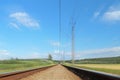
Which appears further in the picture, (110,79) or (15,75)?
(15,75)

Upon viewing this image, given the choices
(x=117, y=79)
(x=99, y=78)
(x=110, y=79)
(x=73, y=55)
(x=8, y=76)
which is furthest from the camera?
(x=73, y=55)

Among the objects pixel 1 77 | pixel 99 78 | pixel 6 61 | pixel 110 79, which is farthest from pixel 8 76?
pixel 6 61

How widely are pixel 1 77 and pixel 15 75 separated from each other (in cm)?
292

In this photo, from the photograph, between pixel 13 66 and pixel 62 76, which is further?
pixel 13 66

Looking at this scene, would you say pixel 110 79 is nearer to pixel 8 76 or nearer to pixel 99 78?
pixel 99 78

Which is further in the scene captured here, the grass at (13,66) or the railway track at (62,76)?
the grass at (13,66)

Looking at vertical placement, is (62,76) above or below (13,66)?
below

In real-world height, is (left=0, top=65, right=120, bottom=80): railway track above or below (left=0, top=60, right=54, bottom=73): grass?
below

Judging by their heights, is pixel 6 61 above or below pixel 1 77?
above

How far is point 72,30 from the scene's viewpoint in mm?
72312

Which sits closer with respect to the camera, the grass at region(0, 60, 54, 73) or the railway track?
the railway track

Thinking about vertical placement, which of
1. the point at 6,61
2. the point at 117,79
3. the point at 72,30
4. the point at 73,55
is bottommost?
the point at 117,79

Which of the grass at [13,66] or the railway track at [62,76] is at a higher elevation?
the grass at [13,66]

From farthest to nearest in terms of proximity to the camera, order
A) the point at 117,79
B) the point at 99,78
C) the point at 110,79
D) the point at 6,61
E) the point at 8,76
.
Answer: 1. the point at 6,61
2. the point at 8,76
3. the point at 99,78
4. the point at 110,79
5. the point at 117,79
